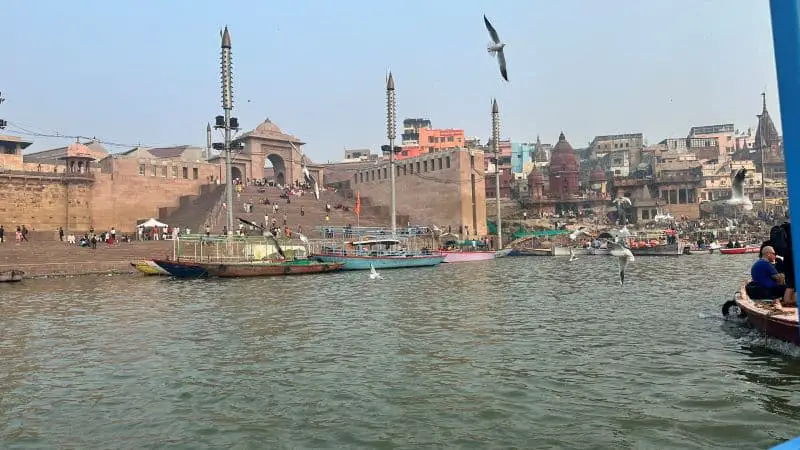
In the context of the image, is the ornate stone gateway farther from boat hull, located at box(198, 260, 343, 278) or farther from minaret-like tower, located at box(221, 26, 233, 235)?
boat hull, located at box(198, 260, 343, 278)

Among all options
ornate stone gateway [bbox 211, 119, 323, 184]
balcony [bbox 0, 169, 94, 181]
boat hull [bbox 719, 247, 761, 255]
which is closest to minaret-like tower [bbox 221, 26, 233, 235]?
balcony [bbox 0, 169, 94, 181]

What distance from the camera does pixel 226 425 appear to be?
5871 mm

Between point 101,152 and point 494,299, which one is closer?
point 494,299

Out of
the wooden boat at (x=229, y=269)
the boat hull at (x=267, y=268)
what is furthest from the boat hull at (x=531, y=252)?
the wooden boat at (x=229, y=269)

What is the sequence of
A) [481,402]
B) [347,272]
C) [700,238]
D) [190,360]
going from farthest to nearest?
1. [700,238]
2. [347,272]
3. [190,360]
4. [481,402]

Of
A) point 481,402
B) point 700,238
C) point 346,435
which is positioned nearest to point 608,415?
point 481,402

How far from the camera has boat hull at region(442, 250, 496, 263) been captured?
3759 cm

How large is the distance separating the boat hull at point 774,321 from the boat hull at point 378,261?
70.1ft

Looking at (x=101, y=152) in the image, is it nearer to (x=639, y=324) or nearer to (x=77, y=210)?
(x=77, y=210)

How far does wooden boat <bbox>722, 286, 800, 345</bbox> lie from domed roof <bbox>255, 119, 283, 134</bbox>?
5181cm

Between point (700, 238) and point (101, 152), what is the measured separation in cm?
5692

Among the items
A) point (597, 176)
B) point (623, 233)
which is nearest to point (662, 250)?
point (623, 233)

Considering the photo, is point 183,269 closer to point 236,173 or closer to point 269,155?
point 236,173

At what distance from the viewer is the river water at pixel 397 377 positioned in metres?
5.52
